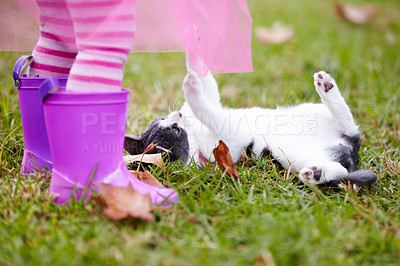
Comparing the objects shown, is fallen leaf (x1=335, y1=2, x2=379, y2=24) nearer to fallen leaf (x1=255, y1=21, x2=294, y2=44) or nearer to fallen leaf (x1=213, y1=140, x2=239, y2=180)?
fallen leaf (x1=255, y1=21, x2=294, y2=44)

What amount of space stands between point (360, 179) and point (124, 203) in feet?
3.09

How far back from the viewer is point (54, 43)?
1401mm

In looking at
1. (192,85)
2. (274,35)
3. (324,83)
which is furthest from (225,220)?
(274,35)

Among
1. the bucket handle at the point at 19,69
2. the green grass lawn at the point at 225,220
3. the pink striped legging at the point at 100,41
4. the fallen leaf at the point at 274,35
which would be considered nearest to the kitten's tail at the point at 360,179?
the green grass lawn at the point at 225,220

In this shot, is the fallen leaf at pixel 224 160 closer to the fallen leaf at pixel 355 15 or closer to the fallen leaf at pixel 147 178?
the fallen leaf at pixel 147 178

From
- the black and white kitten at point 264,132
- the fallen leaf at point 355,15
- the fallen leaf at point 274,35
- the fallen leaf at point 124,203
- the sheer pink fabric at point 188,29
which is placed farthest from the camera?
the fallen leaf at point 355,15

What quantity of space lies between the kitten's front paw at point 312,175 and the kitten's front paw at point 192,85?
563 mm

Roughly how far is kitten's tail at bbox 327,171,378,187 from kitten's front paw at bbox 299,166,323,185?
0.06 m

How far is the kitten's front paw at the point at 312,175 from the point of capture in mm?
1438

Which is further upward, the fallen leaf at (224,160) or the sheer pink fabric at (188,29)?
the sheer pink fabric at (188,29)

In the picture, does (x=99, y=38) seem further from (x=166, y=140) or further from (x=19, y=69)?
(x=166, y=140)

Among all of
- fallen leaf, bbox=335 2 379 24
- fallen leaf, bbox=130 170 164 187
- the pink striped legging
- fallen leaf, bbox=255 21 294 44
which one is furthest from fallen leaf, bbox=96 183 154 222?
fallen leaf, bbox=335 2 379 24

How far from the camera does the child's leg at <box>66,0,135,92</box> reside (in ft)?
3.53

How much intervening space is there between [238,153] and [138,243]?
2.91 feet
